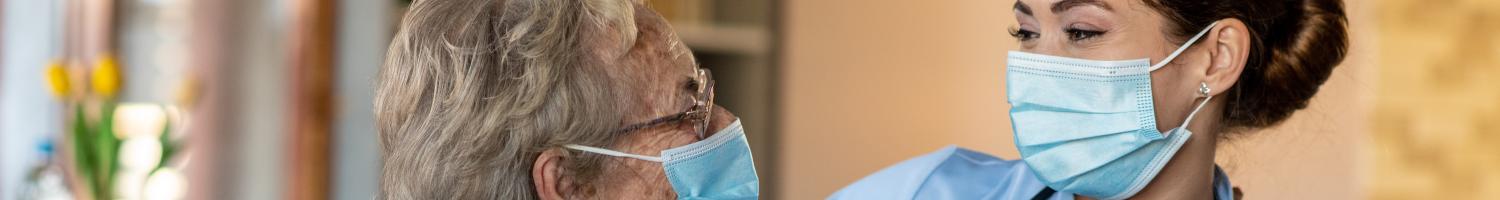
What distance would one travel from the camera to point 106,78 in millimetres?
2898

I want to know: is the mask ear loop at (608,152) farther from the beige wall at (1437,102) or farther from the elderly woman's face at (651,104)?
the beige wall at (1437,102)

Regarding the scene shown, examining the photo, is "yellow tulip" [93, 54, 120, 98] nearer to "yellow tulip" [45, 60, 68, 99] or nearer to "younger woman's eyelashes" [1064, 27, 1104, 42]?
"yellow tulip" [45, 60, 68, 99]

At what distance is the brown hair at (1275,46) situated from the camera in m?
1.32

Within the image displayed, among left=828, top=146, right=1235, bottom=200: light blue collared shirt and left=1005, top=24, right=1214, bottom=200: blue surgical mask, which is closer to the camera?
left=1005, top=24, right=1214, bottom=200: blue surgical mask

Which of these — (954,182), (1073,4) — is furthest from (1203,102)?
(954,182)

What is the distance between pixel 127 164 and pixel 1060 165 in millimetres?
2645

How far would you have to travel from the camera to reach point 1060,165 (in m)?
1.38

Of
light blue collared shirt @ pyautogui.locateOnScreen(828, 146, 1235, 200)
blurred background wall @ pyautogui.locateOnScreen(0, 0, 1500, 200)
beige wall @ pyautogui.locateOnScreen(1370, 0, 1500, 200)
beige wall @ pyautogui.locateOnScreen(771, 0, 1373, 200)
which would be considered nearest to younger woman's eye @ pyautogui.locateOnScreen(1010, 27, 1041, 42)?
light blue collared shirt @ pyautogui.locateOnScreen(828, 146, 1235, 200)

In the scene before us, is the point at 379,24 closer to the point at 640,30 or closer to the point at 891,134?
the point at 891,134

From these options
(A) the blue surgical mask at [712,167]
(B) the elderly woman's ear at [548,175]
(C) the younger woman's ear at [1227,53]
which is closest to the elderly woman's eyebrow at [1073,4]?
(C) the younger woman's ear at [1227,53]

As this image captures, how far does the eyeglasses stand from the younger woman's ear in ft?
1.55

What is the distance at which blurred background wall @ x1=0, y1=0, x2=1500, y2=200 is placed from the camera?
276 centimetres

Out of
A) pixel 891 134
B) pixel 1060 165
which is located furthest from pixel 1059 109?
pixel 891 134

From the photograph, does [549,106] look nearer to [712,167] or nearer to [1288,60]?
[712,167]
